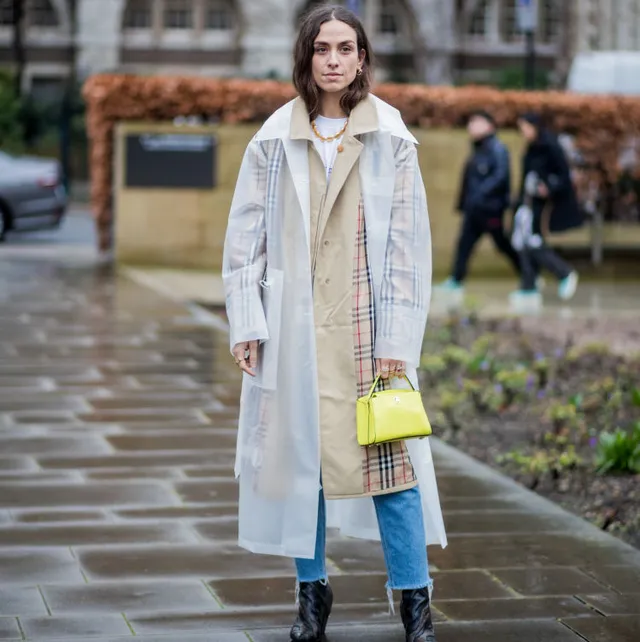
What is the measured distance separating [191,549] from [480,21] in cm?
4710

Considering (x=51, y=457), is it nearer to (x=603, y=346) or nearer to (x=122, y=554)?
(x=122, y=554)

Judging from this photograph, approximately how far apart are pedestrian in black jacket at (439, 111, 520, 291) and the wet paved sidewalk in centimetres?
600

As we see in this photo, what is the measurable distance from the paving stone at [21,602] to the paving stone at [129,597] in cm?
3

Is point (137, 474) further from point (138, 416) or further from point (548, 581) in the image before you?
point (548, 581)

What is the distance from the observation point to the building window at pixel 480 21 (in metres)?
50.7

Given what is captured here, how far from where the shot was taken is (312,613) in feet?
14.3

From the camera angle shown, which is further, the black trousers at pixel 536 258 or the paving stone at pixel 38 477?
the black trousers at pixel 536 258

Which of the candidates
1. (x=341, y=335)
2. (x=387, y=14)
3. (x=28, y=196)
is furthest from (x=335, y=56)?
(x=387, y=14)

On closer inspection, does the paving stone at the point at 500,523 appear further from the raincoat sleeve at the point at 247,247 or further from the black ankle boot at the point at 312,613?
the raincoat sleeve at the point at 247,247

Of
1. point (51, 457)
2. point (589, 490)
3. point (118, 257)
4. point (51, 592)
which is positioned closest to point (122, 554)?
point (51, 592)

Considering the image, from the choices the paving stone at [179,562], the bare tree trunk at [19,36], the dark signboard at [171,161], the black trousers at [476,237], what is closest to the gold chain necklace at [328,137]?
the paving stone at [179,562]

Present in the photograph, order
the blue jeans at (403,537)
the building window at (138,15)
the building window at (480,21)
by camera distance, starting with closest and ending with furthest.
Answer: the blue jeans at (403,537), the building window at (138,15), the building window at (480,21)

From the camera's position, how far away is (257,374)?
14.0 feet

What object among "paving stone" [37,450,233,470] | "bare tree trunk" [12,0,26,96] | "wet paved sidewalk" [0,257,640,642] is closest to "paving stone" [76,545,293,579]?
"wet paved sidewalk" [0,257,640,642]
